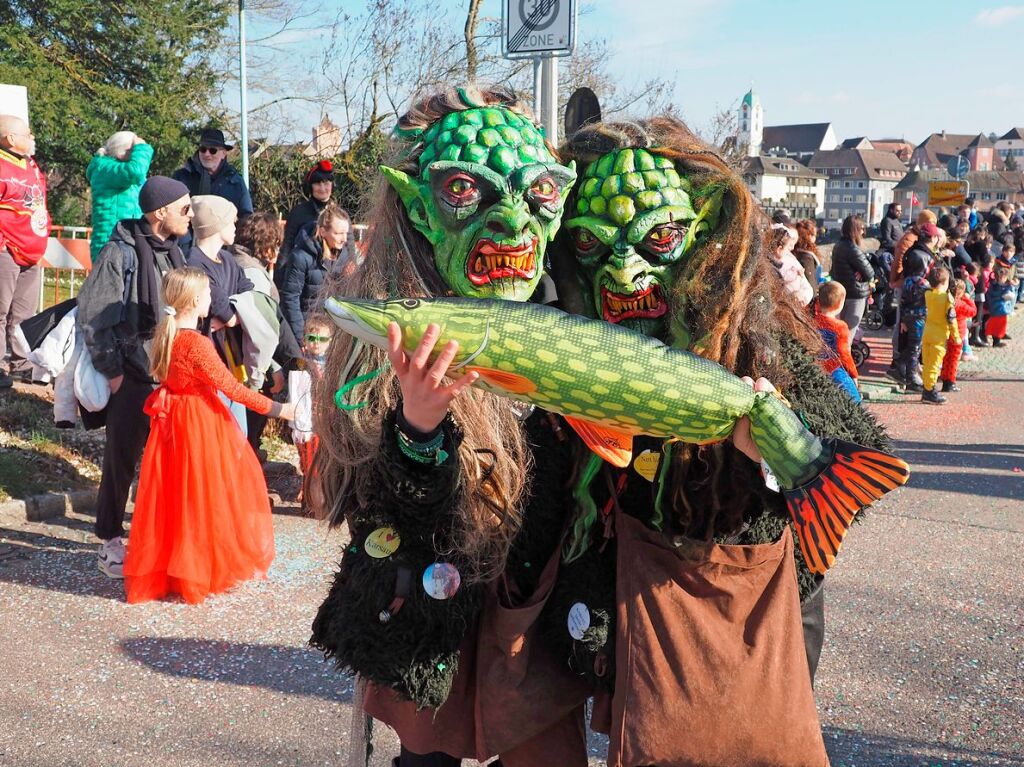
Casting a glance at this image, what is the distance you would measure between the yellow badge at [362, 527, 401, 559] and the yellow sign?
1857 cm

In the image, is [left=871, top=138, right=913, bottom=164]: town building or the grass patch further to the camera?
[left=871, top=138, right=913, bottom=164]: town building

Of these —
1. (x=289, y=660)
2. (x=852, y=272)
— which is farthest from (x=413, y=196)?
(x=852, y=272)

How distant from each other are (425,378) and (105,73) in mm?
19738

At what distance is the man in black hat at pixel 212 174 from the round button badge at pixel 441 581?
6621mm

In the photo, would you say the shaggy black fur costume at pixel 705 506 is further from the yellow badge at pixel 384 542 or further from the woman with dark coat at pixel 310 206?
the woman with dark coat at pixel 310 206

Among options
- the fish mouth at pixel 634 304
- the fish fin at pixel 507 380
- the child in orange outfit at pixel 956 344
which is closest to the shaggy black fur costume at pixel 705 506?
the fish mouth at pixel 634 304

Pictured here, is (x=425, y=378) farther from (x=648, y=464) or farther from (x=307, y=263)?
(x=307, y=263)

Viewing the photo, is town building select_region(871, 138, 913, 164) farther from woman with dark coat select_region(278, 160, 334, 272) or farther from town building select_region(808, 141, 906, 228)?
woman with dark coat select_region(278, 160, 334, 272)

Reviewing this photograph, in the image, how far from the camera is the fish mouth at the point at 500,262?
1.82m

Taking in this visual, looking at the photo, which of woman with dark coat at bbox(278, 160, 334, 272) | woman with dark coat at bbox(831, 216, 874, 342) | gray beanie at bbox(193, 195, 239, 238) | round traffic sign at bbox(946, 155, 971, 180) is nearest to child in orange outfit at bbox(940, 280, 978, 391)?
woman with dark coat at bbox(831, 216, 874, 342)

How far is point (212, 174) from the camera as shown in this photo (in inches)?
315

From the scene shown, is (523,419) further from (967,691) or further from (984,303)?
(984,303)

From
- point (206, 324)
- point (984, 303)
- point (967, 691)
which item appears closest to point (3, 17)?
point (206, 324)

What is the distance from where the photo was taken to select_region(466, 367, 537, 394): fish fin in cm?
161
